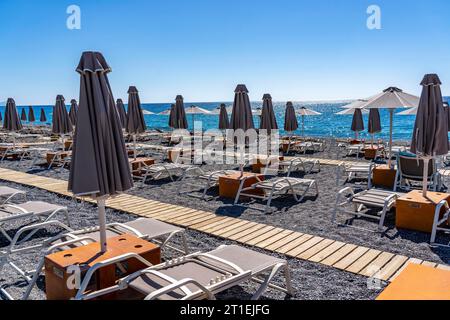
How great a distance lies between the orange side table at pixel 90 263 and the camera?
2.87 meters

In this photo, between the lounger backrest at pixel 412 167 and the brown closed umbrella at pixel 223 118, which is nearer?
the lounger backrest at pixel 412 167

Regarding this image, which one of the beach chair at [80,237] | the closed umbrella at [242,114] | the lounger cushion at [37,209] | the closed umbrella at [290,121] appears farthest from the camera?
the closed umbrella at [290,121]

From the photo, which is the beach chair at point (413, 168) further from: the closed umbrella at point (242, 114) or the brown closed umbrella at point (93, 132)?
the brown closed umbrella at point (93, 132)

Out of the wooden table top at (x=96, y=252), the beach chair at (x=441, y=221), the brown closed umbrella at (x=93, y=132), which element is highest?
the brown closed umbrella at (x=93, y=132)

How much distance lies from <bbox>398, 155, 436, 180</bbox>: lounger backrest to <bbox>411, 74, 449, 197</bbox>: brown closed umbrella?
4.33 feet

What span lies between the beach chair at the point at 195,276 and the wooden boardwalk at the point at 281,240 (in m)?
0.92

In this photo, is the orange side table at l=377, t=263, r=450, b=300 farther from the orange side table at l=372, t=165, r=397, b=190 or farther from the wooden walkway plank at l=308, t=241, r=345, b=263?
the orange side table at l=372, t=165, r=397, b=190

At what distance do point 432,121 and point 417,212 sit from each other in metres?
1.37

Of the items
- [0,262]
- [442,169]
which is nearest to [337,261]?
[0,262]

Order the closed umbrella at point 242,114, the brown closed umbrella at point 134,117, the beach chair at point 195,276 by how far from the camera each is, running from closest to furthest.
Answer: the beach chair at point 195,276
the closed umbrella at point 242,114
the brown closed umbrella at point 134,117

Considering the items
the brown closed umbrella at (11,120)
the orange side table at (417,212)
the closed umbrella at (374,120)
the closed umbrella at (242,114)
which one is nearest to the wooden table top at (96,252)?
A: the orange side table at (417,212)

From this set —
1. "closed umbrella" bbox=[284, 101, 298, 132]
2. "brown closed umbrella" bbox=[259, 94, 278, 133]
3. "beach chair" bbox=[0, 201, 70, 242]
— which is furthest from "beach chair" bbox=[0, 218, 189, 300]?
"closed umbrella" bbox=[284, 101, 298, 132]

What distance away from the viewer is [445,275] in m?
2.46

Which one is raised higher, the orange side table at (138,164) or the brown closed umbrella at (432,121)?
the brown closed umbrella at (432,121)
